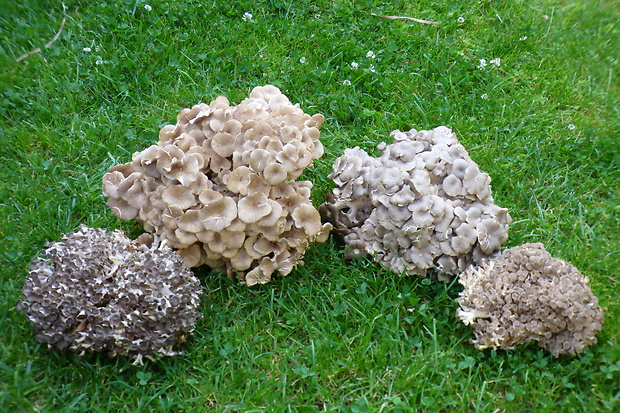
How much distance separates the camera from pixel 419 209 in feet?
11.9

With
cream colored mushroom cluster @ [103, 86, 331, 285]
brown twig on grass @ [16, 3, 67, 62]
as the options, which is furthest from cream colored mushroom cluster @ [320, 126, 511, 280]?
brown twig on grass @ [16, 3, 67, 62]

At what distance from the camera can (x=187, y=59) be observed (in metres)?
5.41

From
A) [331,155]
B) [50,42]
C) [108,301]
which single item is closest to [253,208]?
[108,301]

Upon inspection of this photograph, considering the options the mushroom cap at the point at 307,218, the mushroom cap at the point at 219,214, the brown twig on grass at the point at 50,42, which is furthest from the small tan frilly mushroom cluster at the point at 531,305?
the brown twig on grass at the point at 50,42

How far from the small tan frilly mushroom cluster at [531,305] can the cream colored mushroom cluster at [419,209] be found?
239 mm

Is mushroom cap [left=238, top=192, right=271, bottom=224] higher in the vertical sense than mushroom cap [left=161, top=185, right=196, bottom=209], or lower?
lower

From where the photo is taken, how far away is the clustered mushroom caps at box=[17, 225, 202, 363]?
10.4 feet

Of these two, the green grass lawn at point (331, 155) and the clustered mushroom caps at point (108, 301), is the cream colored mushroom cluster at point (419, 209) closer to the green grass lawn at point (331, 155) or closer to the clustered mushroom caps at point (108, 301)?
the green grass lawn at point (331, 155)

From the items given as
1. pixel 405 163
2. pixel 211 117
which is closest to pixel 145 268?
pixel 211 117

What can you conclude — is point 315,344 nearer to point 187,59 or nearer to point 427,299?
point 427,299

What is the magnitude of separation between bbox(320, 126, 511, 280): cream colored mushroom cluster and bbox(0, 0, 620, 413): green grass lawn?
0.18 m

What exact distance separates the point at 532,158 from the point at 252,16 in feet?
10.3

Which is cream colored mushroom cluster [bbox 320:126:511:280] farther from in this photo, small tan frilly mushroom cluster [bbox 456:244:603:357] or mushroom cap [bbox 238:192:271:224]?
mushroom cap [bbox 238:192:271:224]

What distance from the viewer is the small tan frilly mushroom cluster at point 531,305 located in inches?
129
